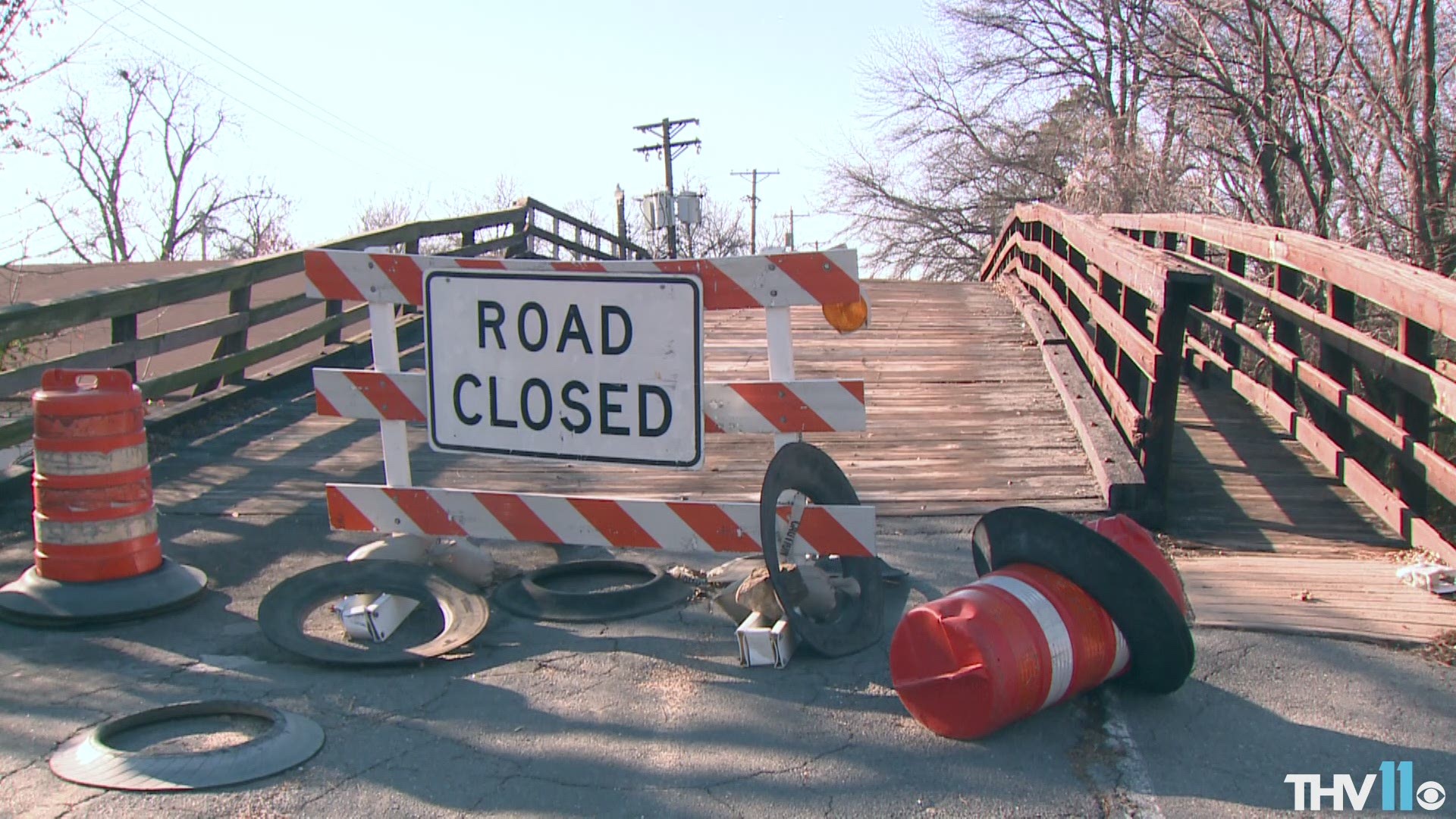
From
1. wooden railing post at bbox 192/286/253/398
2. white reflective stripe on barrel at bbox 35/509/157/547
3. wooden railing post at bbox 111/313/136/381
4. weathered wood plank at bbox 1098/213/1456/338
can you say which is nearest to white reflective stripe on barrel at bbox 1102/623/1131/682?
weathered wood plank at bbox 1098/213/1456/338

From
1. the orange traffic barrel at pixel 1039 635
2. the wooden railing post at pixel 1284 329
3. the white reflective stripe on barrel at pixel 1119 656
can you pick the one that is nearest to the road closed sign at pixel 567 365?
the orange traffic barrel at pixel 1039 635

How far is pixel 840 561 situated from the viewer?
5102mm

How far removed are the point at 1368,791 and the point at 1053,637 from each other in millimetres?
934

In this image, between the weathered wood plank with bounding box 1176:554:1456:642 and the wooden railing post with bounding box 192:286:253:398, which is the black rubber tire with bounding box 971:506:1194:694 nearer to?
the weathered wood plank with bounding box 1176:554:1456:642

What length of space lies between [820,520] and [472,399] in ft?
5.17

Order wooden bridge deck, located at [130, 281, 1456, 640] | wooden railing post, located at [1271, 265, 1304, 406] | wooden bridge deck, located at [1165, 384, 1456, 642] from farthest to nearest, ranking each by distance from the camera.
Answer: wooden railing post, located at [1271, 265, 1304, 406] < wooden bridge deck, located at [130, 281, 1456, 640] < wooden bridge deck, located at [1165, 384, 1456, 642]

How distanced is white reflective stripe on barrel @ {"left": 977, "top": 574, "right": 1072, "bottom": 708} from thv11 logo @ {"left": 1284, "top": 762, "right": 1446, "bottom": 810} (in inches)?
26.4

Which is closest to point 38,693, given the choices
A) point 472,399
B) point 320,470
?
point 472,399

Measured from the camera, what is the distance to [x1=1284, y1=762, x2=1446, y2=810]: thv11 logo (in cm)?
326

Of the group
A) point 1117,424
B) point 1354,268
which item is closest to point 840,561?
point 1354,268

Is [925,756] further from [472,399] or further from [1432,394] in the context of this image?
[1432,394]

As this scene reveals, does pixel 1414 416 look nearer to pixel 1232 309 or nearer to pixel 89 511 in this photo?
pixel 1232 309

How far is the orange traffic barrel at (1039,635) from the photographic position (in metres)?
3.61

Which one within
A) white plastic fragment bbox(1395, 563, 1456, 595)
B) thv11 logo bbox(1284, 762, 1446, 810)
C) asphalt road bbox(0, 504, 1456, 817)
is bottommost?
thv11 logo bbox(1284, 762, 1446, 810)
